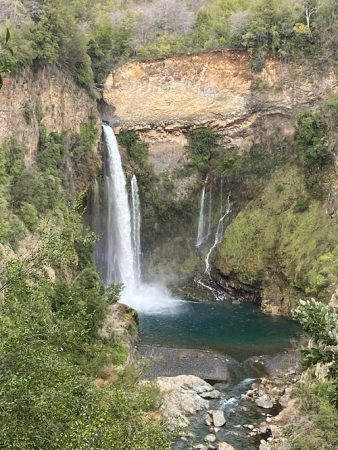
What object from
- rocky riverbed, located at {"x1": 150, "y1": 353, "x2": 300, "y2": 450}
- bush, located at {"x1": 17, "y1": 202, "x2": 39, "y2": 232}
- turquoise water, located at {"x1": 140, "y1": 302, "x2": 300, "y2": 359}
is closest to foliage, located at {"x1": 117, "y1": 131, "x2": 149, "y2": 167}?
turquoise water, located at {"x1": 140, "y1": 302, "x2": 300, "y2": 359}

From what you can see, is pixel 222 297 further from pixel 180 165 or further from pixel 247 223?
pixel 180 165

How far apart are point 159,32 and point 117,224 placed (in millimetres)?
14869

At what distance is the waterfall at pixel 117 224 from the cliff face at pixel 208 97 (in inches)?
113

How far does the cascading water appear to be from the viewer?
30.5 meters

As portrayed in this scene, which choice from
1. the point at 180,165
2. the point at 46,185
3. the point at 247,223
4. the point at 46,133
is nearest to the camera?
the point at 46,185

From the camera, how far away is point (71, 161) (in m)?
28.1

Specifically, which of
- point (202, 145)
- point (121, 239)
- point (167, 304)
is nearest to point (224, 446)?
point (167, 304)

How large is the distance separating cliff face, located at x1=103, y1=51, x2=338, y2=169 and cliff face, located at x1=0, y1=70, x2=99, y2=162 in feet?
11.2

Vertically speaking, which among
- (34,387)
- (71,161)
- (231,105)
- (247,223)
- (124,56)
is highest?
(124,56)

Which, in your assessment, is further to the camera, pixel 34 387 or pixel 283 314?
pixel 283 314

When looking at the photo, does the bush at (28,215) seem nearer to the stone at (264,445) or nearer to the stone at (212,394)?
the stone at (212,394)

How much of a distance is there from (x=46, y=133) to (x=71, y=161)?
224cm

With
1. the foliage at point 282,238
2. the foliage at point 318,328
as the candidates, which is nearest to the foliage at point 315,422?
the foliage at point 318,328

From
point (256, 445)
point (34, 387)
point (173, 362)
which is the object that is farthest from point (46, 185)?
point (34, 387)
